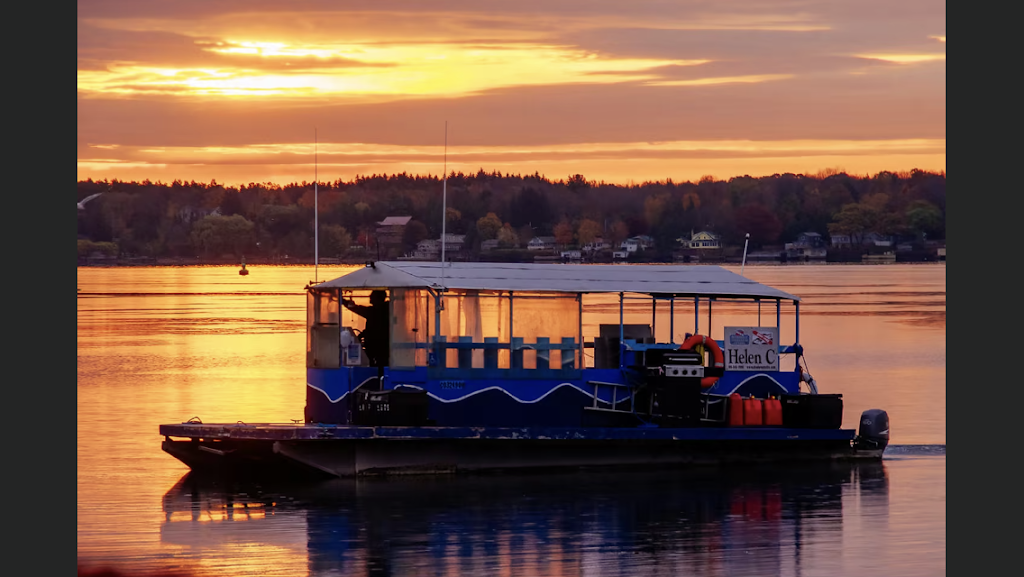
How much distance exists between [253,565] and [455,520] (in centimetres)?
362

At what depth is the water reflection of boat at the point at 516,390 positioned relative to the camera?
24.0 meters

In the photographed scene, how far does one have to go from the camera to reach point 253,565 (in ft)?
63.6

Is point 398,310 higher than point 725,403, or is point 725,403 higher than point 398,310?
point 398,310

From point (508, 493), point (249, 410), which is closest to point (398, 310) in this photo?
point (508, 493)

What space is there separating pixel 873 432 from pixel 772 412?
2.54 metres

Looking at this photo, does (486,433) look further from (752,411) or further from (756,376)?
(756,376)

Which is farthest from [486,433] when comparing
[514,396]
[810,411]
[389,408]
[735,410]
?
[810,411]

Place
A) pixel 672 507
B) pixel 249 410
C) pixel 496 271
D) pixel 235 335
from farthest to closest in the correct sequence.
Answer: pixel 235 335
pixel 249 410
pixel 496 271
pixel 672 507

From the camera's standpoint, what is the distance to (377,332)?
2450 cm

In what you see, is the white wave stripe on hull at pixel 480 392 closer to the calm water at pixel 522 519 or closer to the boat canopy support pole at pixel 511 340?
the boat canopy support pole at pixel 511 340

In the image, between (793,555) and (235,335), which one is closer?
(793,555)

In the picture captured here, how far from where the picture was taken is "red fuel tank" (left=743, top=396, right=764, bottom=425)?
25.7 meters

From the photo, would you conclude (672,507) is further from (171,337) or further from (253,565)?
(171,337)

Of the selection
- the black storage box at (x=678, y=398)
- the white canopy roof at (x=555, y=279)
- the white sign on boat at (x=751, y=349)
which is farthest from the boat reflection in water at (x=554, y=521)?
the white canopy roof at (x=555, y=279)
